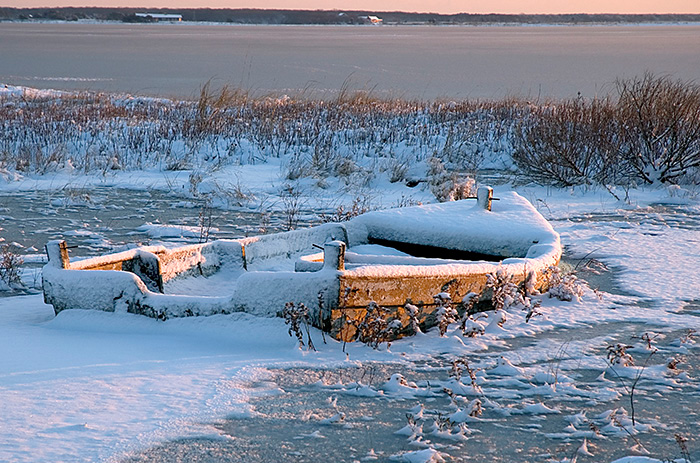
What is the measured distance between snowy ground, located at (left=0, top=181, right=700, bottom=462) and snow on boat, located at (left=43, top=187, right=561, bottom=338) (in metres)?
0.14

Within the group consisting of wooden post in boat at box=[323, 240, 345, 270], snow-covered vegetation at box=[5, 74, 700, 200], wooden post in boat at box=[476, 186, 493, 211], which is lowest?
snow-covered vegetation at box=[5, 74, 700, 200]

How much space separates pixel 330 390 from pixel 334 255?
81 centimetres

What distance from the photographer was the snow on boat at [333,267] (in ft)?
14.9

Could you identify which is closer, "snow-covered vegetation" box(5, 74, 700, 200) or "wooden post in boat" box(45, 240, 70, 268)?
"wooden post in boat" box(45, 240, 70, 268)

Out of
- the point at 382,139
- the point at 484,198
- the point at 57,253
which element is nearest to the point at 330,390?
the point at 57,253

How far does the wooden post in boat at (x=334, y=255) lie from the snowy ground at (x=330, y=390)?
17.9 inches

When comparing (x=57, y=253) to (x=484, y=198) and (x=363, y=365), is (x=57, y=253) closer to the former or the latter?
(x=363, y=365)

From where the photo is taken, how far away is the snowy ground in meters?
3.34

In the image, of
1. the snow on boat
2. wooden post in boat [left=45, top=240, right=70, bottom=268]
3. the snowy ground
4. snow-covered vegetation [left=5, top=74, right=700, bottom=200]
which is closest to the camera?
the snowy ground

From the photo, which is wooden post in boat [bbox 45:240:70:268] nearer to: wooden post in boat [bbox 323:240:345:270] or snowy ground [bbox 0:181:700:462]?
snowy ground [bbox 0:181:700:462]

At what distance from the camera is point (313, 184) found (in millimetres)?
11148

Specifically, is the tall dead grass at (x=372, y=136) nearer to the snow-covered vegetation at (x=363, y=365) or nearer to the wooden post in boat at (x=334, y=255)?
the snow-covered vegetation at (x=363, y=365)

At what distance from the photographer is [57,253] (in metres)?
4.77

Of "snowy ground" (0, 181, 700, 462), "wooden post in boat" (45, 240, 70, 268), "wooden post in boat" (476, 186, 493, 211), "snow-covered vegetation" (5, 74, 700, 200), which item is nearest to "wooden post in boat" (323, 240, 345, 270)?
"snowy ground" (0, 181, 700, 462)
